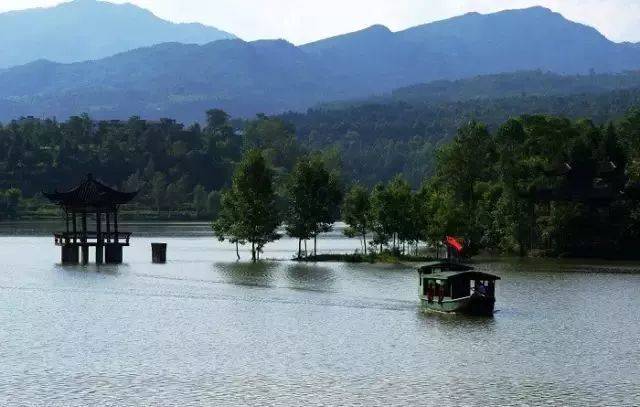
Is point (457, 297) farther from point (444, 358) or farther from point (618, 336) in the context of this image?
point (444, 358)

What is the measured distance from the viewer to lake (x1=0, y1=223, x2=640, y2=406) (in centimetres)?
4256

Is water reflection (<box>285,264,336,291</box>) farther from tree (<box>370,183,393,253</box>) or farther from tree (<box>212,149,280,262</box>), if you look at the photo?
tree (<box>370,183,393,253</box>)

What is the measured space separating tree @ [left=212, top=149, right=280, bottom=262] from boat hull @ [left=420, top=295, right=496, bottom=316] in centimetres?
4672

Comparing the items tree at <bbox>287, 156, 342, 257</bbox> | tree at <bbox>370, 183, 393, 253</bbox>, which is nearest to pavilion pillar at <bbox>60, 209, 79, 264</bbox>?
tree at <bbox>287, 156, 342, 257</bbox>

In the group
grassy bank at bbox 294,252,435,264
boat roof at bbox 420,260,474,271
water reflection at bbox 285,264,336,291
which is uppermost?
boat roof at bbox 420,260,474,271

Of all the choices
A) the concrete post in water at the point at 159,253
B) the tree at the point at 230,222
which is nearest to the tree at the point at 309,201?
the tree at the point at 230,222

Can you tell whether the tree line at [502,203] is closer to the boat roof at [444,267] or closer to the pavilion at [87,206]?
the pavilion at [87,206]

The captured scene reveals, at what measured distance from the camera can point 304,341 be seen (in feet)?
183

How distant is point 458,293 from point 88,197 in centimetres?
5123

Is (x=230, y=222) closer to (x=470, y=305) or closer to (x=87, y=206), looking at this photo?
(x=87, y=206)

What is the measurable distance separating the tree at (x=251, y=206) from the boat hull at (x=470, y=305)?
46.7m

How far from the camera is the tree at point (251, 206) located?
11112cm

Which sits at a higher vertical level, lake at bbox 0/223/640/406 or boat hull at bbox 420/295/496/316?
boat hull at bbox 420/295/496/316

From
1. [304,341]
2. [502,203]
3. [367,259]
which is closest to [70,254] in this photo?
[367,259]
